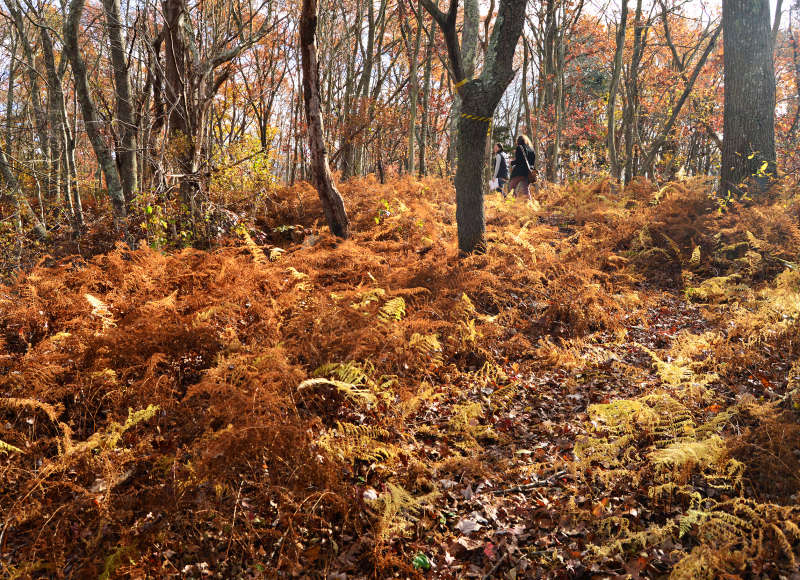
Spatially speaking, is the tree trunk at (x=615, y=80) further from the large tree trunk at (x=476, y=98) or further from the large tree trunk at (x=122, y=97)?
the large tree trunk at (x=122, y=97)

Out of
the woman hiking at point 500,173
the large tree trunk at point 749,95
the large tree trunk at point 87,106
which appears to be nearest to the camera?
the large tree trunk at point 87,106

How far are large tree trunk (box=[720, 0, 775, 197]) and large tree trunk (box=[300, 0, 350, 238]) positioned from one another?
657cm

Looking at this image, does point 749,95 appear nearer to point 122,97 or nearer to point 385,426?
point 385,426

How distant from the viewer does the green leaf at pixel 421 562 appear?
8.19ft

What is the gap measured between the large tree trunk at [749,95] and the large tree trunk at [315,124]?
657 centimetres

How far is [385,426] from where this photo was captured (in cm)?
347

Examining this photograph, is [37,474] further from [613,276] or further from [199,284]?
[613,276]

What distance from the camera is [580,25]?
744 inches

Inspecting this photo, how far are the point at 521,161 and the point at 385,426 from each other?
933 cm

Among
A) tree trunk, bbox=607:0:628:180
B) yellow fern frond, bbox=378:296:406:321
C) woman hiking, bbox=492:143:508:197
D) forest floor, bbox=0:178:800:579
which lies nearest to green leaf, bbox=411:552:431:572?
forest floor, bbox=0:178:800:579

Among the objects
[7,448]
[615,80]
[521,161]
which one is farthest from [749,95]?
[7,448]

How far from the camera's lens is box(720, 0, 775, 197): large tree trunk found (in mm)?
7008

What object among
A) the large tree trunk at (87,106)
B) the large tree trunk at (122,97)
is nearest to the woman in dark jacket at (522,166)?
the large tree trunk at (122,97)

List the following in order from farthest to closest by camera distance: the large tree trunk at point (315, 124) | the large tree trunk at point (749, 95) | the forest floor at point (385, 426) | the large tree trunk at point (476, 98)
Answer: the large tree trunk at point (749, 95) → the large tree trunk at point (315, 124) → the large tree trunk at point (476, 98) → the forest floor at point (385, 426)
